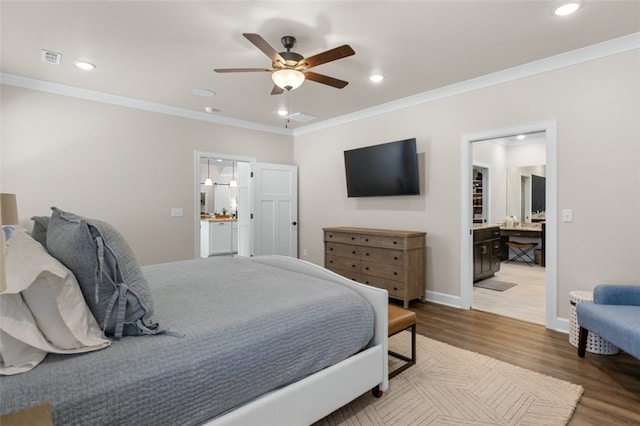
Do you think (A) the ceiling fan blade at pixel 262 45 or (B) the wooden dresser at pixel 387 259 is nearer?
(A) the ceiling fan blade at pixel 262 45

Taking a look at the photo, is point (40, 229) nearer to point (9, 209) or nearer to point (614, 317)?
point (9, 209)

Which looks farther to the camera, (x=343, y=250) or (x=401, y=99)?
(x=343, y=250)

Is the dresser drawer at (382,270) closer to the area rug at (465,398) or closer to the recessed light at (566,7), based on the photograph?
the area rug at (465,398)

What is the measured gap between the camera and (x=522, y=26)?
2.59 metres

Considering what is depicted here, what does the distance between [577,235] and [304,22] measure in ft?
10.1

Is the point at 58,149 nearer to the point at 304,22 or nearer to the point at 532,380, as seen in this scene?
the point at 304,22

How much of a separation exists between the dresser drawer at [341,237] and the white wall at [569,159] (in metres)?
0.58

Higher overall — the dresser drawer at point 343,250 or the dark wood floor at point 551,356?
the dresser drawer at point 343,250

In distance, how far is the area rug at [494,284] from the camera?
482 centimetres

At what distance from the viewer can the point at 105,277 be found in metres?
1.29

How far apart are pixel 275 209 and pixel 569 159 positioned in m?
4.16

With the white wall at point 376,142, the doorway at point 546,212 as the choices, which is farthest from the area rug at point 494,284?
the white wall at point 376,142

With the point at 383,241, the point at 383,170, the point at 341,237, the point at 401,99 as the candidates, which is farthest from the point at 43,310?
the point at 401,99

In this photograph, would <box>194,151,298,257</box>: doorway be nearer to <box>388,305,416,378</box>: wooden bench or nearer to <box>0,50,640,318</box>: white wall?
<box>0,50,640,318</box>: white wall
